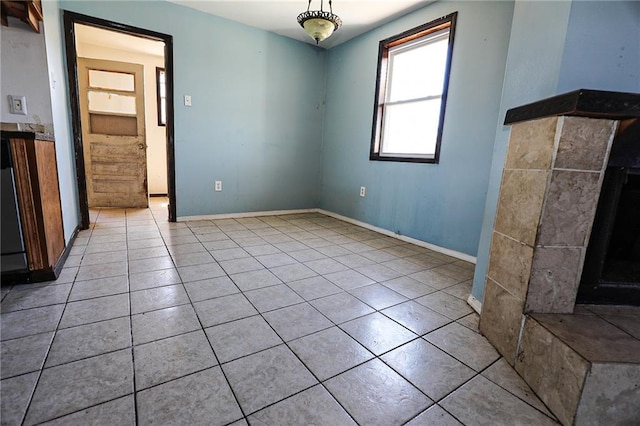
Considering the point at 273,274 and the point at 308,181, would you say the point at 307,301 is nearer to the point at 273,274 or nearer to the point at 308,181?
the point at 273,274

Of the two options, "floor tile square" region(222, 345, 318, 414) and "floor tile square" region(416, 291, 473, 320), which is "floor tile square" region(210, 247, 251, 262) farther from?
"floor tile square" region(416, 291, 473, 320)

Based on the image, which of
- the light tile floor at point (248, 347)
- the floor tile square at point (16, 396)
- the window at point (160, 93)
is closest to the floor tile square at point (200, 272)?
the light tile floor at point (248, 347)

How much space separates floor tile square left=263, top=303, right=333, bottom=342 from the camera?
4.56 ft

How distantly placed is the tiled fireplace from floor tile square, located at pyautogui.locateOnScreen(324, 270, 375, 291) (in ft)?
2.83

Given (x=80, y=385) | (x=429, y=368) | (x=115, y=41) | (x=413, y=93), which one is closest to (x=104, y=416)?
(x=80, y=385)

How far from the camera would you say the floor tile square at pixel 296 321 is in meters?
1.39

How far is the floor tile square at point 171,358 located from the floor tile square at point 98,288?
0.65m

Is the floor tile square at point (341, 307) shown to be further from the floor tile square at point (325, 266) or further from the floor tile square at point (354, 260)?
the floor tile square at point (354, 260)

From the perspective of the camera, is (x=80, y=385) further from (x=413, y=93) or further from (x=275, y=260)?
(x=413, y=93)

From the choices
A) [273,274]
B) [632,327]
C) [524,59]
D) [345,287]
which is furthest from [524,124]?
[273,274]

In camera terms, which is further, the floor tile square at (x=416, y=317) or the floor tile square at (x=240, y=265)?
the floor tile square at (x=240, y=265)

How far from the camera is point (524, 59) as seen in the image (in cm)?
140

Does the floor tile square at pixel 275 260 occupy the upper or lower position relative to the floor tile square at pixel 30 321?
upper

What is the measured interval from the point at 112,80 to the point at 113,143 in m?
1.27
